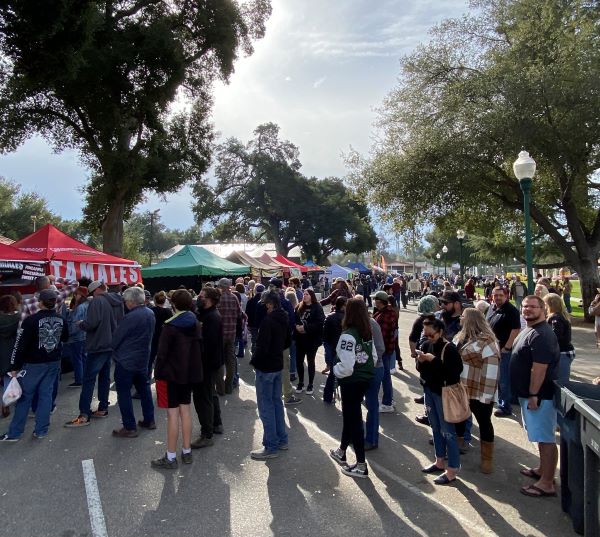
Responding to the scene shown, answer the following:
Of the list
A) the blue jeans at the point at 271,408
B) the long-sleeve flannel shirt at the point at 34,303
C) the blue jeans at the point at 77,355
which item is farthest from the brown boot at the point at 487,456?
the blue jeans at the point at 77,355

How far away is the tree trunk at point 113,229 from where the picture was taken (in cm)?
1809

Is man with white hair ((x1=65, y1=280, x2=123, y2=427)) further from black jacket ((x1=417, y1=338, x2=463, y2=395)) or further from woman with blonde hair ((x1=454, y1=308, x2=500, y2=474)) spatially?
woman with blonde hair ((x1=454, y1=308, x2=500, y2=474))

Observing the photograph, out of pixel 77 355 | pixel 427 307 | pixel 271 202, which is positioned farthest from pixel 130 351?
pixel 271 202

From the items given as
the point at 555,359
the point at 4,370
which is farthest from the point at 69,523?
the point at 555,359

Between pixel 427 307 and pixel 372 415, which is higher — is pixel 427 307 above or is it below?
above

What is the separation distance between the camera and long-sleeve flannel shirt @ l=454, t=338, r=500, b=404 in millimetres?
4457

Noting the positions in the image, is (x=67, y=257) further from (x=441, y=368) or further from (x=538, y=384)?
(x=538, y=384)

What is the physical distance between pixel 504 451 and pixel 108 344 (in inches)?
198

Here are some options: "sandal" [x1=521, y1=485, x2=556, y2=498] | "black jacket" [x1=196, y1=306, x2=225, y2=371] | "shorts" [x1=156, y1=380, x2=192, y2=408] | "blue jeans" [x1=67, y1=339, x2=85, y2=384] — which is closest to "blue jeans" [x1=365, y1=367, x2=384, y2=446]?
"sandal" [x1=521, y1=485, x2=556, y2=498]

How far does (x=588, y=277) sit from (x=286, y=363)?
1449 cm

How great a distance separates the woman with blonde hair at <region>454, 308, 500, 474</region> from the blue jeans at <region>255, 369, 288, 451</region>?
6.62ft

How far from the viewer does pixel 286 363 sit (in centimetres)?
700

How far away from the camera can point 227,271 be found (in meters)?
17.2

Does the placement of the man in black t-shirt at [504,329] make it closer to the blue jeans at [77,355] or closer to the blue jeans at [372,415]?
the blue jeans at [372,415]
